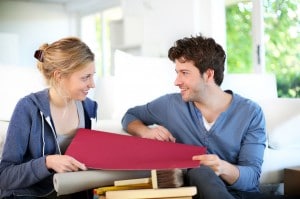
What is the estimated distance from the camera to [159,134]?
144 centimetres

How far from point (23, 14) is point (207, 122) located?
6277 millimetres

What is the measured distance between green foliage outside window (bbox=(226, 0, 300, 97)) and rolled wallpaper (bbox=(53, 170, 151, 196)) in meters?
2.62

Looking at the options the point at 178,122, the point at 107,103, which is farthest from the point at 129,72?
the point at 178,122

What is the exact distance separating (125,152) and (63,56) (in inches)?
14.8

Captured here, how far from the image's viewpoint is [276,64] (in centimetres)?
355

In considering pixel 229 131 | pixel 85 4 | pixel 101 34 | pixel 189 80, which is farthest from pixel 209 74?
pixel 85 4

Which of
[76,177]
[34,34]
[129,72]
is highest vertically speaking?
[34,34]

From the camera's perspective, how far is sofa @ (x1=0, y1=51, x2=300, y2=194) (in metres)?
1.85

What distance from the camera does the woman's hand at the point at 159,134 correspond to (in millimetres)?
1427

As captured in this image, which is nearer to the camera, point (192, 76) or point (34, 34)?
point (192, 76)

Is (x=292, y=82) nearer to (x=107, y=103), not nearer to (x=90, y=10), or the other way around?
(x=107, y=103)

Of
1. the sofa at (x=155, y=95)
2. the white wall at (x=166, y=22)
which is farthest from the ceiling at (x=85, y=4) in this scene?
the sofa at (x=155, y=95)

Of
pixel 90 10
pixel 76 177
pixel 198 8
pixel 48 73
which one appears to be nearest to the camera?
pixel 76 177

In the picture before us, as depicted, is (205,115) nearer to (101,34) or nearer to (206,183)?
(206,183)
